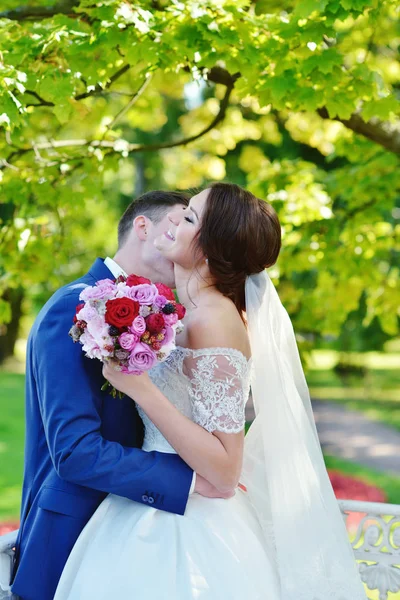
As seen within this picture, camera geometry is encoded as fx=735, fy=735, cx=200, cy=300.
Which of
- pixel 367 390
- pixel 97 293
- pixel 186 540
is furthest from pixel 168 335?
pixel 367 390

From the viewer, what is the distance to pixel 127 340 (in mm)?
2299

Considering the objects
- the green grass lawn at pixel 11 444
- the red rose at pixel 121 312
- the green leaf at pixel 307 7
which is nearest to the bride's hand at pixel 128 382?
the red rose at pixel 121 312

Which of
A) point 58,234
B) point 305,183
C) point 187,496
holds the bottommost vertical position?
point 58,234

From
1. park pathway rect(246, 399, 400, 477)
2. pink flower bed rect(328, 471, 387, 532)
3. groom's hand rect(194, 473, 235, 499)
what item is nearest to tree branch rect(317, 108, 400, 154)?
groom's hand rect(194, 473, 235, 499)

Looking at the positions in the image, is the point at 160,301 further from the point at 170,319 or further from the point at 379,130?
the point at 379,130

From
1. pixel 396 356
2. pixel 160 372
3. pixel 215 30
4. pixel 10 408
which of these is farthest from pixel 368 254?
pixel 396 356

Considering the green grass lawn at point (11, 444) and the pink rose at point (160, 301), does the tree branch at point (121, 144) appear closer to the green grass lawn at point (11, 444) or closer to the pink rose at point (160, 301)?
the pink rose at point (160, 301)

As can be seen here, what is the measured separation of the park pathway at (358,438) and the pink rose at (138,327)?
9.17 m

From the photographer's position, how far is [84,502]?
2.71m

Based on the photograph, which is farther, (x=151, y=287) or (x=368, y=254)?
(x=368, y=254)

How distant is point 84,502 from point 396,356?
3012 cm

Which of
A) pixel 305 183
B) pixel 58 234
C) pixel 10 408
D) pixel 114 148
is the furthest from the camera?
pixel 10 408

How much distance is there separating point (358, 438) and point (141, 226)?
37.0 feet

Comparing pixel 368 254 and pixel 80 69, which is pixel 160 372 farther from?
pixel 368 254
